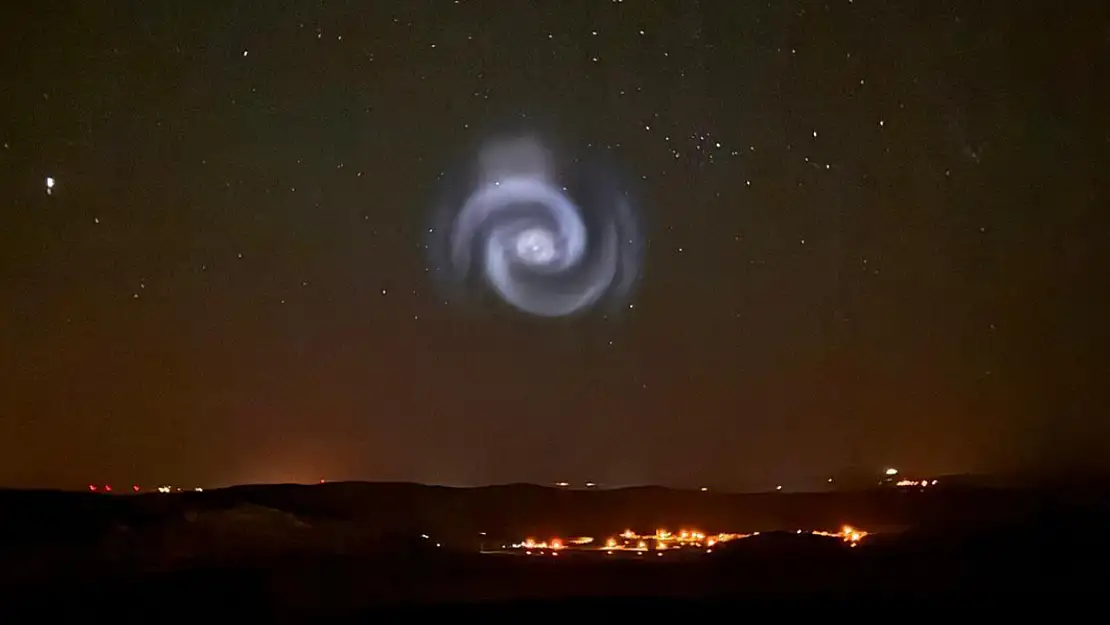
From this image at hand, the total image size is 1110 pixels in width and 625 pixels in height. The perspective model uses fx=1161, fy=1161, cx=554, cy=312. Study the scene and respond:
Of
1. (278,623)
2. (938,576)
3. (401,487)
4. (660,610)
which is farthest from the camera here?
(401,487)

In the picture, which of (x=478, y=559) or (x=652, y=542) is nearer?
(x=478, y=559)

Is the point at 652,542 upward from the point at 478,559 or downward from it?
upward

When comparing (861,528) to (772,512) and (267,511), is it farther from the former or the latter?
(267,511)

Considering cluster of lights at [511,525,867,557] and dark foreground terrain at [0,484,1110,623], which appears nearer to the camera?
dark foreground terrain at [0,484,1110,623]

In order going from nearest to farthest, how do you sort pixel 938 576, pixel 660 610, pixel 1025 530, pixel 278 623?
pixel 278 623 < pixel 660 610 < pixel 938 576 < pixel 1025 530

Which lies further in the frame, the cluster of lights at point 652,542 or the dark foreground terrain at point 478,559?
the cluster of lights at point 652,542

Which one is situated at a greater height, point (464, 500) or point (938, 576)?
point (464, 500)

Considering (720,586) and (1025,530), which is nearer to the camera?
(720,586)

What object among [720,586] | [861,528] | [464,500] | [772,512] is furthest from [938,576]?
[464,500]
